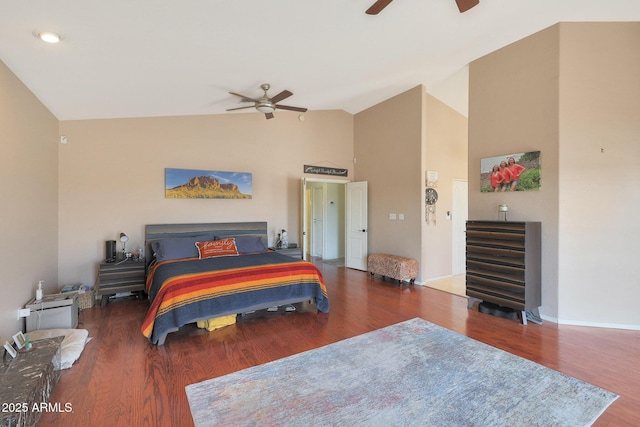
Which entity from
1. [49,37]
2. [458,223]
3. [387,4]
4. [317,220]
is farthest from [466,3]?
[317,220]

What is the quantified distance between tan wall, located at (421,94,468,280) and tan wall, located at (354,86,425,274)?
225 millimetres

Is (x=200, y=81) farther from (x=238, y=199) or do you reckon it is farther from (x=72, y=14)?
(x=238, y=199)

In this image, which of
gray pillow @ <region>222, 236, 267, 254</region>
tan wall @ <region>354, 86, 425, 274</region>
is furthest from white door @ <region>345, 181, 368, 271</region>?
gray pillow @ <region>222, 236, 267, 254</region>

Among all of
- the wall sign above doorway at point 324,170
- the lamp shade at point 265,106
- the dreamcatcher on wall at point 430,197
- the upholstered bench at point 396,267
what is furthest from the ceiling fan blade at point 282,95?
the upholstered bench at point 396,267

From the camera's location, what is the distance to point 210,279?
3430 millimetres

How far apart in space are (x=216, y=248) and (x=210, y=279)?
59.4 inches

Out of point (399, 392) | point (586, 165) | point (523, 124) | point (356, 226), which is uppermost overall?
point (523, 124)

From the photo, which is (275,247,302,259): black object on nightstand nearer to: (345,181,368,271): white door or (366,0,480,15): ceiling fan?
(345,181,368,271): white door

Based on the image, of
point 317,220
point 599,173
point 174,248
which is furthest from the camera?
point 317,220

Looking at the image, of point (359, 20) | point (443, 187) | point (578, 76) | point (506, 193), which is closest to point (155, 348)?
point (359, 20)

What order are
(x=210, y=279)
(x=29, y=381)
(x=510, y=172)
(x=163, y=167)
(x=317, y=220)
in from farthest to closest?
1. (x=317, y=220)
2. (x=163, y=167)
3. (x=510, y=172)
4. (x=210, y=279)
5. (x=29, y=381)

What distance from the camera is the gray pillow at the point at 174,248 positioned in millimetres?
4539

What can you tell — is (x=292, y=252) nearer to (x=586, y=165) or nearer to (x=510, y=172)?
(x=510, y=172)

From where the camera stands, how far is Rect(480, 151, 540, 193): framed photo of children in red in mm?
3912
